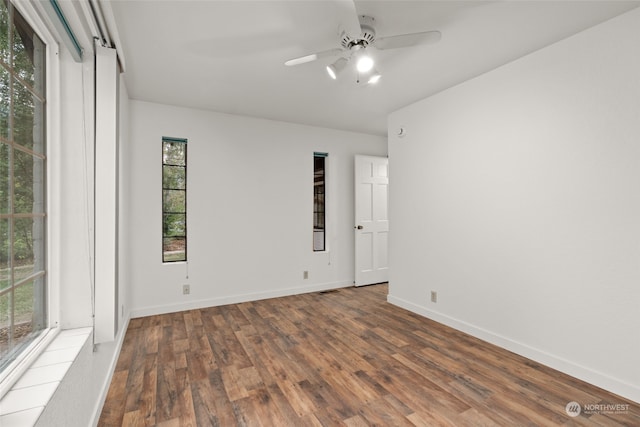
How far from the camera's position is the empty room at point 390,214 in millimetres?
1531

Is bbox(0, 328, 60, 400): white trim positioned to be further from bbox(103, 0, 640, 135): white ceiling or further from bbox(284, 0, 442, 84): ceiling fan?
bbox(284, 0, 442, 84): ceiling fan

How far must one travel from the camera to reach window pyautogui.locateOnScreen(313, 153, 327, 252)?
4.64m

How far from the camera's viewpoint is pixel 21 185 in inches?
50.7

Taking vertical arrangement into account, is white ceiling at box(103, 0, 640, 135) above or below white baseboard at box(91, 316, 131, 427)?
above

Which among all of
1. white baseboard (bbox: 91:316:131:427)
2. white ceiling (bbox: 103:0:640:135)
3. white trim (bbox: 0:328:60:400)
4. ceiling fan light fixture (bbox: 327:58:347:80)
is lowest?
white baseboard (bbox: 91:316:131:427)

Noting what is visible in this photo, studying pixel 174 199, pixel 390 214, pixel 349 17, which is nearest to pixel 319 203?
pixel 390 214

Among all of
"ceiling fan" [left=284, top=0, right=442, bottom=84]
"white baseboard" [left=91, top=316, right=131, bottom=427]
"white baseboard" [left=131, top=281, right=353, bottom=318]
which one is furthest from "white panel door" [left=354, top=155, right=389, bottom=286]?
"white baseboard" [left=91, top=316, right=131, bottom=427]

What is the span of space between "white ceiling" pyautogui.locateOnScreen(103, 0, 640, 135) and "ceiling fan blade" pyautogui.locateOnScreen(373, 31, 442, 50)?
0.56 feet

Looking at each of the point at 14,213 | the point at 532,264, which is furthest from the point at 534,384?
the point at 14,213

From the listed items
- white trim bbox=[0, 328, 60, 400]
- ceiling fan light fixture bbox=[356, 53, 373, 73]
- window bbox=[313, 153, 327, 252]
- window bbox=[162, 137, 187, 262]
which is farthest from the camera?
window bbox=[313, 153, 327, 252]

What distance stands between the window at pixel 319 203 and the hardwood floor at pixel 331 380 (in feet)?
5.32

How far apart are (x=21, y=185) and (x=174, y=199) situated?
A: 7.78ft

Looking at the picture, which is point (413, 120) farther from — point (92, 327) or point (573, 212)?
point (92, 327)

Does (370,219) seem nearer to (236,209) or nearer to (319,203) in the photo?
(319,203)
